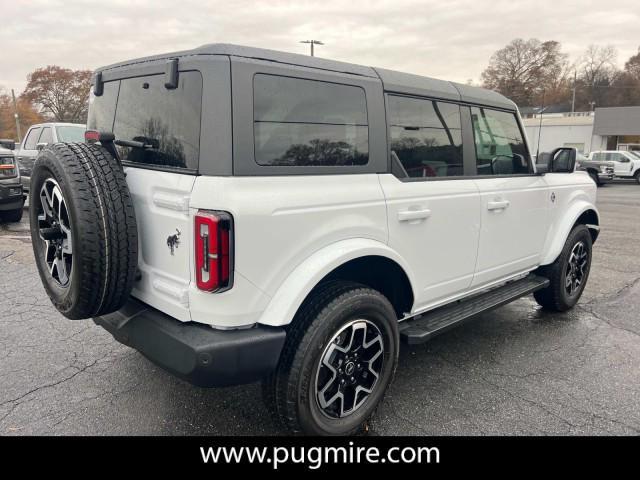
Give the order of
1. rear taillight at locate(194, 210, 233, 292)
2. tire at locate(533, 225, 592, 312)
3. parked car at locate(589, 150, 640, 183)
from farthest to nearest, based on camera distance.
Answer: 1. parked car at locate(589, 150, 640, 183)
2. tire at locate(533, 225, 592, 312)
3. rear taillight at locate(194, 210, 233, 292)

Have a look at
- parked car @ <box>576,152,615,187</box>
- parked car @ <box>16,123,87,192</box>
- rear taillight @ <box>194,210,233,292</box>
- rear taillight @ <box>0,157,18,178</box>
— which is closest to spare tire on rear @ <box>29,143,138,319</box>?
rear taillight @ <box>194,210,233,292</box>

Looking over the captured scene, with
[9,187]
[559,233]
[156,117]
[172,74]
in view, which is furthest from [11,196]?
[559,233]

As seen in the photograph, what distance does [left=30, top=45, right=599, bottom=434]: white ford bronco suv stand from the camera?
2.17 m

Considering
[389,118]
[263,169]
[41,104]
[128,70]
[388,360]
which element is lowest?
[388,360]

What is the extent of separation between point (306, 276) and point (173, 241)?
2.17 ft

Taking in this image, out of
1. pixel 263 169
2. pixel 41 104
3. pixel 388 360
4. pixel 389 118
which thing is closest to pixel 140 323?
pixel 263 169

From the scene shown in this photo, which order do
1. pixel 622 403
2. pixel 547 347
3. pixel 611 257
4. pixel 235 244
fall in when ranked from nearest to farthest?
pixel 235 244 → pixel 622 403 → pixel 547 347 → pixel 611 257

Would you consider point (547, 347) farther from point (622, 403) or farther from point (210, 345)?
point (210, 345)

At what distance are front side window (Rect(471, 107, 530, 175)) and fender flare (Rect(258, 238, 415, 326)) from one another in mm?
1558

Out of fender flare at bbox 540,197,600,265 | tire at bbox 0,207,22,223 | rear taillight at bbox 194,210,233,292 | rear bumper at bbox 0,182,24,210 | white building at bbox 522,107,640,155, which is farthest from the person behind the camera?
white building at bbox 522,107,640,155

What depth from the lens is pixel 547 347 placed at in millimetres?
3953

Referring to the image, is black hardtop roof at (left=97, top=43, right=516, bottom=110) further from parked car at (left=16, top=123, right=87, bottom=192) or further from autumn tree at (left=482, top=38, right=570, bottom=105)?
autumn tree at (left=482, top=38, right=570, bottom=105)

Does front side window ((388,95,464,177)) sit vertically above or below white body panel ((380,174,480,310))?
above
